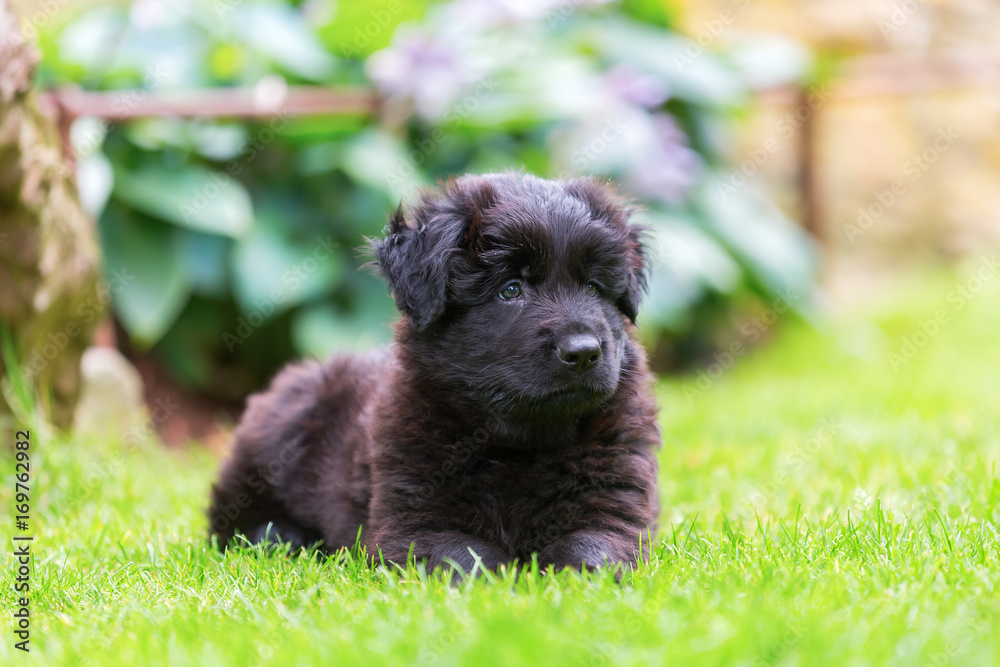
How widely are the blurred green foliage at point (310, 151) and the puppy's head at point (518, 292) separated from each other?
2916 mm

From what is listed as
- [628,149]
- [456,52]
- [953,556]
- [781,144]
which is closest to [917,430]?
[953,556]

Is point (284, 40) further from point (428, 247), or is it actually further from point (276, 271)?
point (428, 247)

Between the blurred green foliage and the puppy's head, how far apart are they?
2.92 meters

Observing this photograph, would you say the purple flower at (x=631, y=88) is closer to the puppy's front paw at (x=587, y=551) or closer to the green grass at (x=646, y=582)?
the green grass at (x=646, y=582)

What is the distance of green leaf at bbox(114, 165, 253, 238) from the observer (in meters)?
6.05

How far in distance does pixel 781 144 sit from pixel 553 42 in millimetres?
3529

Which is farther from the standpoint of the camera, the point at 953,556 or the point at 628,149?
the point at 628,149

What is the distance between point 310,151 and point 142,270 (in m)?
1.35

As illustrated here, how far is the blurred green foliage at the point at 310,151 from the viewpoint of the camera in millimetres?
6180

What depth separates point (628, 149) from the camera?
7.39 m

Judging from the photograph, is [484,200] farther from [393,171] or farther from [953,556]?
[393,171]

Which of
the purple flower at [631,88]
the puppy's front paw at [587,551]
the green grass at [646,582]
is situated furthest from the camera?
the purple flower at [631,88]

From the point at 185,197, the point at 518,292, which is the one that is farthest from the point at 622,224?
the point at 185,197

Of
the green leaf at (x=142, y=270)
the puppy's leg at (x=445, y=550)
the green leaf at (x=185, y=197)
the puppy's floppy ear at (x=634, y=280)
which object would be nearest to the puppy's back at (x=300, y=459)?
the puppy's leg at (x=445, y=550)
